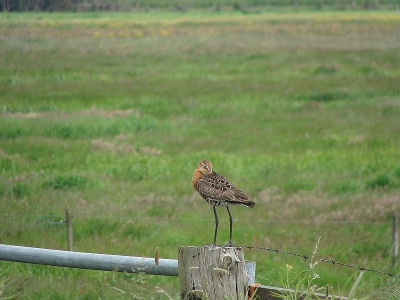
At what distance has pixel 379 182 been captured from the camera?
13.1 metres

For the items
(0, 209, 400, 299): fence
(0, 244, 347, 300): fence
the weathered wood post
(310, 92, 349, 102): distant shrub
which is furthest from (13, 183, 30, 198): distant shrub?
(310, 92, 349, 102): distant shrub

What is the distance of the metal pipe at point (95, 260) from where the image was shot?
4.69m

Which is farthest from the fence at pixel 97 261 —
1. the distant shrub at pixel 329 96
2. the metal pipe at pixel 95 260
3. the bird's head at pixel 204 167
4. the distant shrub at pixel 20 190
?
the distant shrub at pixel 329 96

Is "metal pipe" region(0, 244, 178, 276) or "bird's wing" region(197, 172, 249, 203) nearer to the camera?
"metal pipe" region(0, 244, 178, 276)

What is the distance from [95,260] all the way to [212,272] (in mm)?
1029

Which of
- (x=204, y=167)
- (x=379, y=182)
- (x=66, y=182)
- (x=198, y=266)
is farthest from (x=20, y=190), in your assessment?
(x=198, y=266)

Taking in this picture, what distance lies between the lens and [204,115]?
1941 centimetres

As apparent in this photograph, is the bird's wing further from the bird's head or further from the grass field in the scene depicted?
the grass field

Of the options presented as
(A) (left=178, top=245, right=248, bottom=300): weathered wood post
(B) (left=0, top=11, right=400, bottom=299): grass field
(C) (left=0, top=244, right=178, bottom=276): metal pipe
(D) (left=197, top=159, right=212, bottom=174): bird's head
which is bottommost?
(B) (left=0, top=11, right=400, bottom=299): grass field

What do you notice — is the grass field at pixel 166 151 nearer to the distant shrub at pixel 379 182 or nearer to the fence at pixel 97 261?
the distant shrub at pixel 379 182

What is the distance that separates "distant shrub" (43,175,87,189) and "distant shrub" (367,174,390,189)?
18.0 ft

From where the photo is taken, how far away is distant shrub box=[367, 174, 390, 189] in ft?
42.5

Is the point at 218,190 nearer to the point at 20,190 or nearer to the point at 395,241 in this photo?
the point at 395,241

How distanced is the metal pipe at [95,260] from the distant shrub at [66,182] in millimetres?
7379
